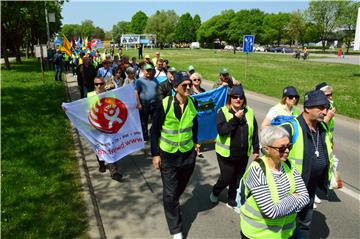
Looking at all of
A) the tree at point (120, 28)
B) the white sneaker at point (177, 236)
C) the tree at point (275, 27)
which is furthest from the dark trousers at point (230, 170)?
the tree at point (120, 28)

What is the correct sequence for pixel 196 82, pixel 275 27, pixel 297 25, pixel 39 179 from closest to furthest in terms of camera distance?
pixel 39 179 → pixel 196 82 → pixel 297 25 → pixel 275 27

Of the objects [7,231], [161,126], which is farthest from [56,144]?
[161,126]

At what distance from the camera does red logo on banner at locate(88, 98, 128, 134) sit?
268 inches

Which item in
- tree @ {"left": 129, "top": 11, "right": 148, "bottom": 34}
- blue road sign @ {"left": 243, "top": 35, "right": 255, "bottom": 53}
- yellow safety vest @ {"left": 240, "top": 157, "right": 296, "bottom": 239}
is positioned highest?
tree @ {"left": 129, "top": 11, "right": 148, "bottom": 34}

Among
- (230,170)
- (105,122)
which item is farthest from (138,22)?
(230,170)

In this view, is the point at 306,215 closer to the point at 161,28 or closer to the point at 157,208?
the point at 157,208

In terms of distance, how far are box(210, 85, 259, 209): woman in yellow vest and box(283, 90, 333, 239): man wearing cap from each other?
3.48 feet

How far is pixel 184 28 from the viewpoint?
124500 mm

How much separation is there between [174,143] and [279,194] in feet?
6.46

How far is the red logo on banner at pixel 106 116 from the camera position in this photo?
22.3 ft

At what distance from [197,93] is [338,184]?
171 inches

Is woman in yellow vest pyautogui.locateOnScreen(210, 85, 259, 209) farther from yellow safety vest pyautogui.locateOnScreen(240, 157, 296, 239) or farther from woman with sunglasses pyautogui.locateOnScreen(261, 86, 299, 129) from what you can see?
yellow safety vest pyautogui.locateOnScreen(240, 157, 296, 239)

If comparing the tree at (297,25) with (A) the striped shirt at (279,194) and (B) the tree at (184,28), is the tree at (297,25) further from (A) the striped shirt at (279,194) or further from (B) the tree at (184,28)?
(A) the striped shirt at (279,194)

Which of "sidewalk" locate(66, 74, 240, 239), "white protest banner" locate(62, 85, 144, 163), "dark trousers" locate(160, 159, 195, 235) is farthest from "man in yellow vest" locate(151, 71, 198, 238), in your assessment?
"white protest banner" locate(62, 85, 144, 163)
